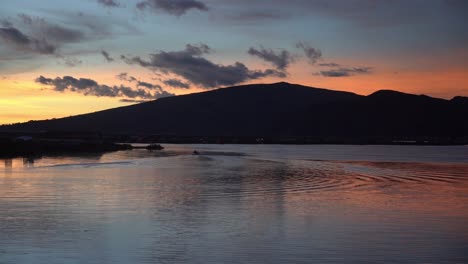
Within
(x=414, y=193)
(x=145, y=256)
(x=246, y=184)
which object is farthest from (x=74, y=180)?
(x=145, y=256)

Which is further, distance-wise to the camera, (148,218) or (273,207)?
(273,207)

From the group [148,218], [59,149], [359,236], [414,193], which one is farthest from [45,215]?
[59,149]

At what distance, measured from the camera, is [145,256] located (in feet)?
46.2

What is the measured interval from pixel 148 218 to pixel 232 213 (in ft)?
10.5

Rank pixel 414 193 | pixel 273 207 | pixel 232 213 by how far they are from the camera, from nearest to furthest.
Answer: pixel 232 213 → pixel 273 207 → pixel 414 193

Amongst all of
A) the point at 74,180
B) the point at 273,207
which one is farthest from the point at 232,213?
the point at 74,180

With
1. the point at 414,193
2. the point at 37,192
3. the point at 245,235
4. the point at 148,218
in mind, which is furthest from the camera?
the point at 414,193

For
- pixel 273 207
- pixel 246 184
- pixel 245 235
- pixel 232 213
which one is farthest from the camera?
pixel 246 184

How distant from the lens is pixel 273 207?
2328 centimetres

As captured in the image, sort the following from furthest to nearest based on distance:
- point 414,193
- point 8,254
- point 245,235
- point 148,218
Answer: point 414,193 < point 148,218 < point 245,235 < point 8,254

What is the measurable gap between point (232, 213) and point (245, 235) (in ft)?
14.8

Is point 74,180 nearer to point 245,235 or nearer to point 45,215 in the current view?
point 45,215

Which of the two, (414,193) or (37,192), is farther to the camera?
(414,193)

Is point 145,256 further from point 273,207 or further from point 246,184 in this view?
point 246,184
